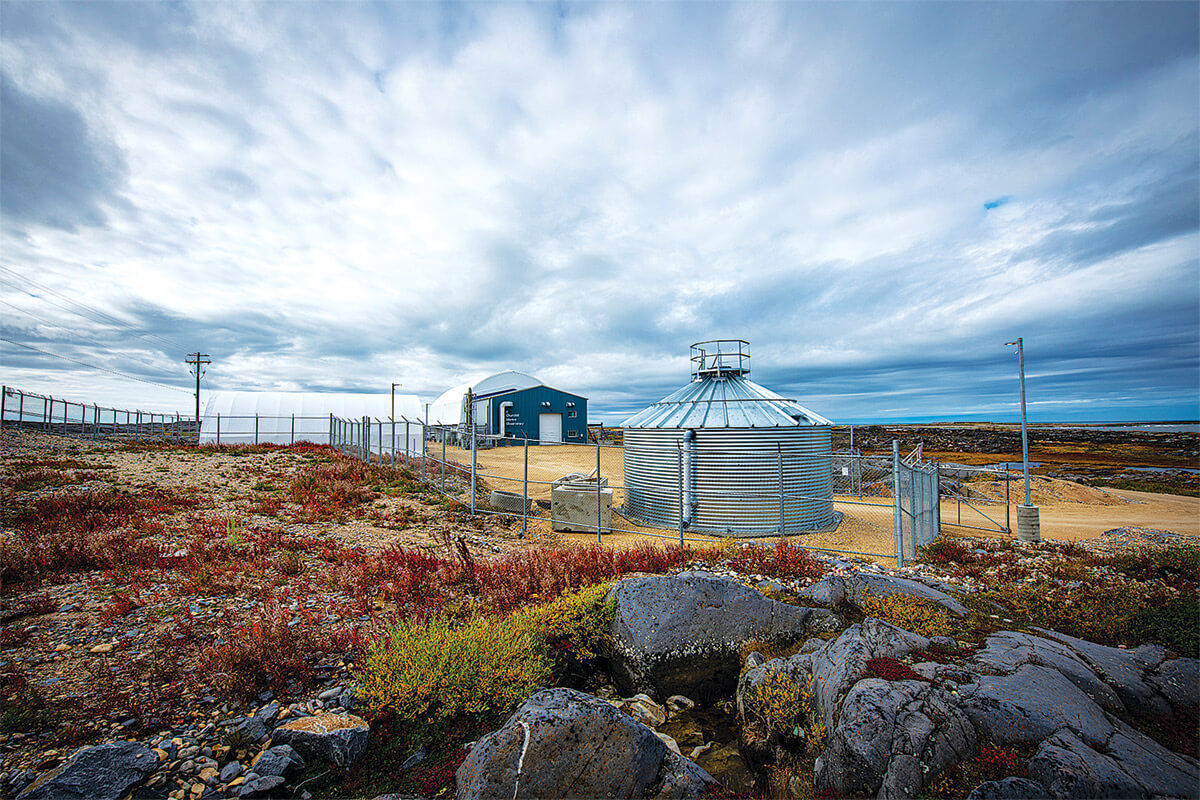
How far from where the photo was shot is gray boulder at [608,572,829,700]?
247 inches

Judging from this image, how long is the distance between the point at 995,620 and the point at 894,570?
13.8ft

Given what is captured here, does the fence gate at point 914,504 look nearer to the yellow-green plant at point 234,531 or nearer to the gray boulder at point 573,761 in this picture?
the gray boulder at point 573,761

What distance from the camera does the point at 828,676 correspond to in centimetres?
463

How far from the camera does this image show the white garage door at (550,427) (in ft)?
150

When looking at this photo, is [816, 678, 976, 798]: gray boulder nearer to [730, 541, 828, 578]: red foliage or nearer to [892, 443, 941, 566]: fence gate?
[730, 541, 828, 578]: red foliage

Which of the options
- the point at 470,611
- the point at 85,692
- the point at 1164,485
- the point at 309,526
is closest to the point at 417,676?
the point at 470,611

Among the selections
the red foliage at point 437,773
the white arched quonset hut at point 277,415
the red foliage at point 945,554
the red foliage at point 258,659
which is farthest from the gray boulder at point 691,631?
the white arched quonset hut at point 277,415

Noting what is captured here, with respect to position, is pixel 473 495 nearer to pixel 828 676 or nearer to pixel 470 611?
pixel 470 611

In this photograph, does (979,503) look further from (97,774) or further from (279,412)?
(279,412)

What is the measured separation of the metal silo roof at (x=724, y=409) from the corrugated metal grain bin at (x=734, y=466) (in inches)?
1.3

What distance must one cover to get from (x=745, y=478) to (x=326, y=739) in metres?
12.5

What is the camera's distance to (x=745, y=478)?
15.0 m

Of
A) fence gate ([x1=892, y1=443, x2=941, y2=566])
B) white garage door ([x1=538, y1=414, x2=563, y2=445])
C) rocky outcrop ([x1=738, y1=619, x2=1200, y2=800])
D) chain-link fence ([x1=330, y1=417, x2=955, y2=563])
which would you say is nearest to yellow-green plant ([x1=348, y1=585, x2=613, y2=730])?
rocky outcrop ([x1=738, y1=619, x2=1200, y2=800])

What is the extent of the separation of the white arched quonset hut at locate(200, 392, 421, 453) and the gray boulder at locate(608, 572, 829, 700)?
3179cm
